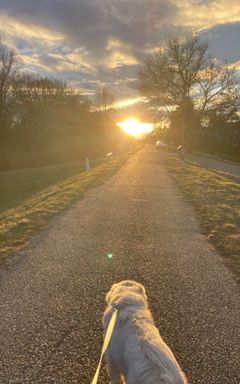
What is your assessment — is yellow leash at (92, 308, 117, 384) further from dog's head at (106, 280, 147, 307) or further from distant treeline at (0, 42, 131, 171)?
distant treeline at (0, 42, 131, 171)

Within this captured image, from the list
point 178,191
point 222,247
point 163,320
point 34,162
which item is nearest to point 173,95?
point 34,162

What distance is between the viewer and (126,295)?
392 centimetres

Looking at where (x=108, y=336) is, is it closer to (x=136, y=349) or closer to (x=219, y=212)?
(x=136, y=349)

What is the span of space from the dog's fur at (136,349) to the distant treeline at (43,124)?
1612 inches

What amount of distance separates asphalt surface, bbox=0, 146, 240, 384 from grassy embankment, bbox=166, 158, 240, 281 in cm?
31

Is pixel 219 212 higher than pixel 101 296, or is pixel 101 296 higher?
pixel 101 296

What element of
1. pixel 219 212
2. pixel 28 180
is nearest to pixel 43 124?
pixel 28 180

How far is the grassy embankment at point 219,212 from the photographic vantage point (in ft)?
25.3

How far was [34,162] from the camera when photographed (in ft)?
149

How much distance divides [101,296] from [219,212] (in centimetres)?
646

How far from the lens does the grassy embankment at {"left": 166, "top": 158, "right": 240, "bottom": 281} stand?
304 inches

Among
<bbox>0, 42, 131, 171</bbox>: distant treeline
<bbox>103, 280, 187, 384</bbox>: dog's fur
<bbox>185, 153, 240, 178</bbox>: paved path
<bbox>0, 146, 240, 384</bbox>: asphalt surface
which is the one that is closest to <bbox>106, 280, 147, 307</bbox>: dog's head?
<bbox>103, 280, 187, 384</bbox>: dog's fur

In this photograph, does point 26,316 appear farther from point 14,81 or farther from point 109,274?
point 14,81

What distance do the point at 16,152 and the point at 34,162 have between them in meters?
8.86
